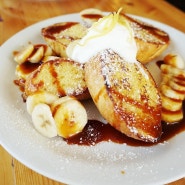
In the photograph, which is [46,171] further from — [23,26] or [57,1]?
[57,1]

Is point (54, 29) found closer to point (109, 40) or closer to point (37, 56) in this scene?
point (37, 56)

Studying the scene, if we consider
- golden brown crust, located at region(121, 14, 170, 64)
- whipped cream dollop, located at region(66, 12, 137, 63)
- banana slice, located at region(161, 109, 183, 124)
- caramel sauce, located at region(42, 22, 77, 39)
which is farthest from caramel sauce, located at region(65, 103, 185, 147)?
caramel sauce, located at region(42, 22, 77, 39)

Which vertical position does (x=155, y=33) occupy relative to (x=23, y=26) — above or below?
above

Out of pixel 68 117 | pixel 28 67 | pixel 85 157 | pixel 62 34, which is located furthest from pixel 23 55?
pixel 85 157

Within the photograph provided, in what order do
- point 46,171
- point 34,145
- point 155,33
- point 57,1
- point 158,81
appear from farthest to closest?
1. point 57,1
2. point 155,33
3. point 158,81
4. point 34,145
5. point 46,171

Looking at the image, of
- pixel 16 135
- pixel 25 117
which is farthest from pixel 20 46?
pixel 16 135

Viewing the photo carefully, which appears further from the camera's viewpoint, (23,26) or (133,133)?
(23,26)

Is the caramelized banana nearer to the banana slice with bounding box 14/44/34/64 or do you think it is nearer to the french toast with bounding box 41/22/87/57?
the french toast with bounding box 41/22/87/57
